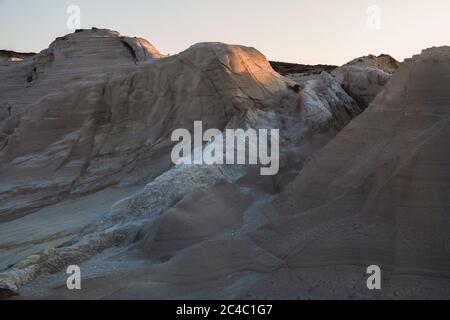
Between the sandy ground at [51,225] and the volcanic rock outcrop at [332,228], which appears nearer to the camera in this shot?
the volcanic rock outcrop at [332,228]

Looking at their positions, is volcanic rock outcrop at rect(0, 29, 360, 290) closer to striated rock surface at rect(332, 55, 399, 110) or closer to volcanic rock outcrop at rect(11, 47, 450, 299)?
striated rock surface at rect(332, 55, 399, 110)

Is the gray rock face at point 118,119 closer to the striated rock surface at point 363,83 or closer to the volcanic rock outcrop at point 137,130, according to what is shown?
the volcanic rock outcrop at point 137,130

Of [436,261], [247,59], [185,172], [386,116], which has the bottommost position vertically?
[436,261]

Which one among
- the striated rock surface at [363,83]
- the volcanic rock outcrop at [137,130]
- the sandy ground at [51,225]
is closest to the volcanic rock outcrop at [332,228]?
the volcanic rock outcrop at [137,130]

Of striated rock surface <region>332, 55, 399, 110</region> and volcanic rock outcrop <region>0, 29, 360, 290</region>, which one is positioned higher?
striated rock surface <region>332, 55, 399, 110</region>

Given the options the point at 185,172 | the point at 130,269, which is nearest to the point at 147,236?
the point at 130,269

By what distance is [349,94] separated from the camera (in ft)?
32.7

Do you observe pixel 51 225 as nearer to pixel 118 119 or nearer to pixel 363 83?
pixel 118 119

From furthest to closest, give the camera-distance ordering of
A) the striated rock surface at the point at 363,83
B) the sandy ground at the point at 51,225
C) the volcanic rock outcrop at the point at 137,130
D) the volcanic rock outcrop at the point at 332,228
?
the striated rock surface at the point at 363,83, the volcanic rock outcrop at the point at 137,130, the sandy ground at the point at 51,225, the volcanic rock outcrop at the point at 332,228

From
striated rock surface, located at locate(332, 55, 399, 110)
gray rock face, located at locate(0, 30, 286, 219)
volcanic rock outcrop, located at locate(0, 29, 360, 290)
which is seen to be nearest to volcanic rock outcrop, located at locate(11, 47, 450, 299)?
volcanic rock outcrop, located at locate(0, 29, 360, 290)

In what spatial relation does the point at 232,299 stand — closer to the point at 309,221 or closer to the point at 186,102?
the point at 309,221

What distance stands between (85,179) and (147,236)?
3.67 metres

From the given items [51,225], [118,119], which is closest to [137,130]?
[118,119]

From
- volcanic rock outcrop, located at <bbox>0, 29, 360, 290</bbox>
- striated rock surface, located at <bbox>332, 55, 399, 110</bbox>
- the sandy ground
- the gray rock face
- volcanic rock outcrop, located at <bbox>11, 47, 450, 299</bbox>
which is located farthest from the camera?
striated rock surface, located at <bbox>332, 55, 399, 110</bbox>
